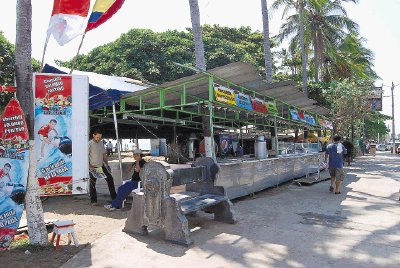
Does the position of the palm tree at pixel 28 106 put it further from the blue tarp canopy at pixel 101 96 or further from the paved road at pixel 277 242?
the blue tarp canopy at pixel 101 96

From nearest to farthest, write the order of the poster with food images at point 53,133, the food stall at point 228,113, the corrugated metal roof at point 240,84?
the poster with food images at point 53,133 → the corrugated metal roof at point 240,84 → the food stall at point 228,113

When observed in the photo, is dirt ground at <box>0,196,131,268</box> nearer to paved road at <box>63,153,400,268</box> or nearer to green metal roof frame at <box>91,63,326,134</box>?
paved road at <box>63,153,400,268</box>

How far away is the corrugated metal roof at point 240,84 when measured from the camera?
7479 millimetres

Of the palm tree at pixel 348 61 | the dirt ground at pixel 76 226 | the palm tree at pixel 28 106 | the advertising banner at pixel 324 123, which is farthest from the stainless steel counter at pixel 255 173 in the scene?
the palm tree at pixel 348 61

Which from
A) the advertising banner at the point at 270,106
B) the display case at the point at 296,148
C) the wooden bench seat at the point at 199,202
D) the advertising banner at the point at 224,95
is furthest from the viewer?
the display case at the point at 296,148

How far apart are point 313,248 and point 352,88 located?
2040 centimetres

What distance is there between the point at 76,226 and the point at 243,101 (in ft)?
16.3

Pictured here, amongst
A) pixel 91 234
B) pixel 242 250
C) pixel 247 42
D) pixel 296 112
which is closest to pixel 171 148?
pixel 296 112

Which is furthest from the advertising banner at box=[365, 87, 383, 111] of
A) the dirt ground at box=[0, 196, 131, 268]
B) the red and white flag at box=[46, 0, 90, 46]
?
the red and white flag at box=[46, 0, 90, 46]

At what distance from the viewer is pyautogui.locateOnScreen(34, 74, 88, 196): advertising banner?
508 cm

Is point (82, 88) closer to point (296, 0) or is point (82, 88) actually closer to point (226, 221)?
point (226, 221)

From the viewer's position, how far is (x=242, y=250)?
4820mm

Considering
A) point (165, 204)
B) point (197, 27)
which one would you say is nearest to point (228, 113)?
point (197, 27)

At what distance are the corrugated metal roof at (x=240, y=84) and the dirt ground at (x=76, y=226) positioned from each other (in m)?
2.93
